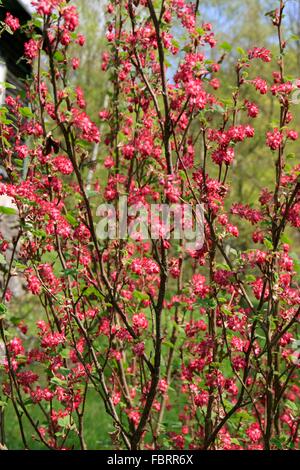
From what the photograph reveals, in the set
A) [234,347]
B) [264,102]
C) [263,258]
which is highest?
[264,102]

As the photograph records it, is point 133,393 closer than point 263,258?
No

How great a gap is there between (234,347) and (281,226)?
2.39ft

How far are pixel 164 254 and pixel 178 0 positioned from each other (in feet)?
5.65

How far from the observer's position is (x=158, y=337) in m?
3.12

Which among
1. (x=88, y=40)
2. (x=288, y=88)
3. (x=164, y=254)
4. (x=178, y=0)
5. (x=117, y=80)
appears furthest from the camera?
(x=88, y=40)

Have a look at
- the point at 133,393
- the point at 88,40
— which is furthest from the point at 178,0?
the point at 88,40

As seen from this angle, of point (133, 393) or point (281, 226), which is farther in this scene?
point (133, 393)

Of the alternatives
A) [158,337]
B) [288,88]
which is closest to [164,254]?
[158,337]

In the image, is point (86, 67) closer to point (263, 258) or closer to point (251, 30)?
point (251, 30)

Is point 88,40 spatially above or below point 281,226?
above

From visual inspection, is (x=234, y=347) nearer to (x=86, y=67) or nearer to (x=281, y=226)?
(x=281, y=226)

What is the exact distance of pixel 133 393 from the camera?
4609mm

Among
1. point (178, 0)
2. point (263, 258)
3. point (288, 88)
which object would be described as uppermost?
point (178, 0)

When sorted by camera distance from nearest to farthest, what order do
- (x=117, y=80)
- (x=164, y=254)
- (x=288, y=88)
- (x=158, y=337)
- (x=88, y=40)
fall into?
(x=164, y=254) < (x=158, y=337) < (x=288, y=88) < (x=117, y=80) < (x=88, y=40)
